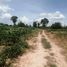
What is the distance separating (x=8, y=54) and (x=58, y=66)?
4140 millimetres

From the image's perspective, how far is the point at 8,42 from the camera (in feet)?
69.3

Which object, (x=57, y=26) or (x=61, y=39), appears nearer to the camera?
(x=61, y=39)

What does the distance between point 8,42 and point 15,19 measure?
99559mm

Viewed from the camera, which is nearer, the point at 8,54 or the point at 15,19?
the point at 8,54

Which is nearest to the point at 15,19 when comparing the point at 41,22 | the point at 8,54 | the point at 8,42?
the point at 41,22

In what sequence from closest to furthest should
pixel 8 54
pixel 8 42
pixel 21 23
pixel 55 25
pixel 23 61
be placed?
pixel 23 61, pixel 8 54, pixel 8 42, pixel 55 25, pixel 21 23

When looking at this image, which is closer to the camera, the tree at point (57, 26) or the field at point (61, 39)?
the field at point (61, 39)

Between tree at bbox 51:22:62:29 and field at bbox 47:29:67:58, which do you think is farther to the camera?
tree at bbox 51:22:62:29

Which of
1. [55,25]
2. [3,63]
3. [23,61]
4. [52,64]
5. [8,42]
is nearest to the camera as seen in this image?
[3,63]

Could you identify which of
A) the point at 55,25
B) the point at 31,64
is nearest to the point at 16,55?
the point at 31,64

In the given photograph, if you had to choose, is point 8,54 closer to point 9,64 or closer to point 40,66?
point 9,64

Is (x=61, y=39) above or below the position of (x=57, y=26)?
below

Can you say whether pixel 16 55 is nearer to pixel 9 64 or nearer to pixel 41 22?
pixel 9 64

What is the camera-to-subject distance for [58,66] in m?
11.1
